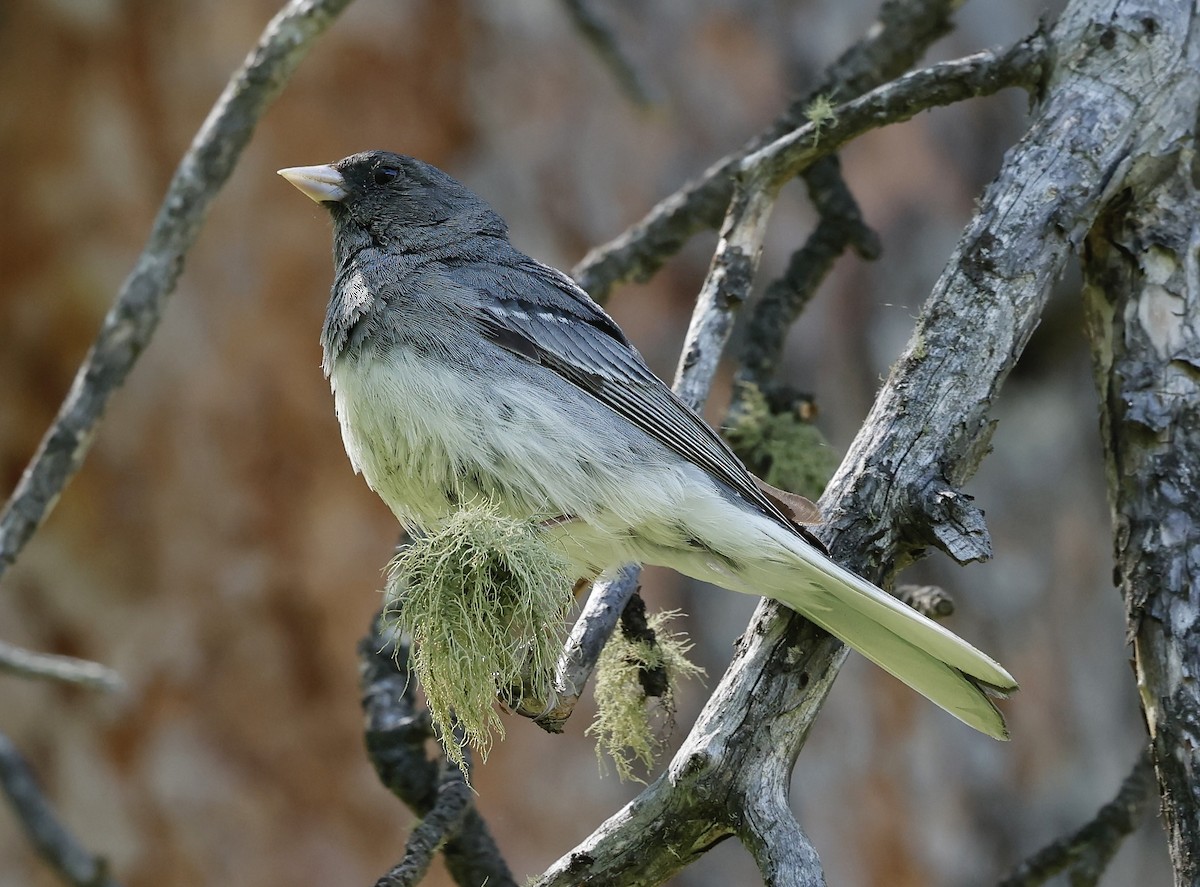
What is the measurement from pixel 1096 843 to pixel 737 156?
2309 millimetres

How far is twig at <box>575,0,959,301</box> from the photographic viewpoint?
3951 mm

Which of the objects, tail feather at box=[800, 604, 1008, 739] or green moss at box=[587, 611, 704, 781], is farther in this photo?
green moss at box=[587, 611, 704, 781]

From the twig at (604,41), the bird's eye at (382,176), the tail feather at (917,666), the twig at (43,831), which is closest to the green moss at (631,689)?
the tail feather at (917,666)

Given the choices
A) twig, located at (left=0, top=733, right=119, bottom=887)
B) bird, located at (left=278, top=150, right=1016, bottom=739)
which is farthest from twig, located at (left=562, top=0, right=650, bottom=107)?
twig, located at (left=0, top=733, right=119, bottom=887)

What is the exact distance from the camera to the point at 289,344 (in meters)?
6.08

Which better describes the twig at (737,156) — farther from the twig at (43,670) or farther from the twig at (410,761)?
the twig at (43,670)

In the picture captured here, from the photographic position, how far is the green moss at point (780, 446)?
370 cm

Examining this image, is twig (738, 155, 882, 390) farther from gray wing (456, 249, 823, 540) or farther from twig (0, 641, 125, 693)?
twig (0, 641, 125, 693)

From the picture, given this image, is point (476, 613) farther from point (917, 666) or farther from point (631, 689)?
point (917, 666)

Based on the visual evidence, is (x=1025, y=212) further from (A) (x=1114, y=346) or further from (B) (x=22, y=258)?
(B) (x=22, y=258)

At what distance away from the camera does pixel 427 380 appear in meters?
2.79

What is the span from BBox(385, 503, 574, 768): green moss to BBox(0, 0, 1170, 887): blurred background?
3584 millimetres

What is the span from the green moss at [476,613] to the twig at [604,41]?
3062 millimetres

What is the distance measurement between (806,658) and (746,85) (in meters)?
4.34
